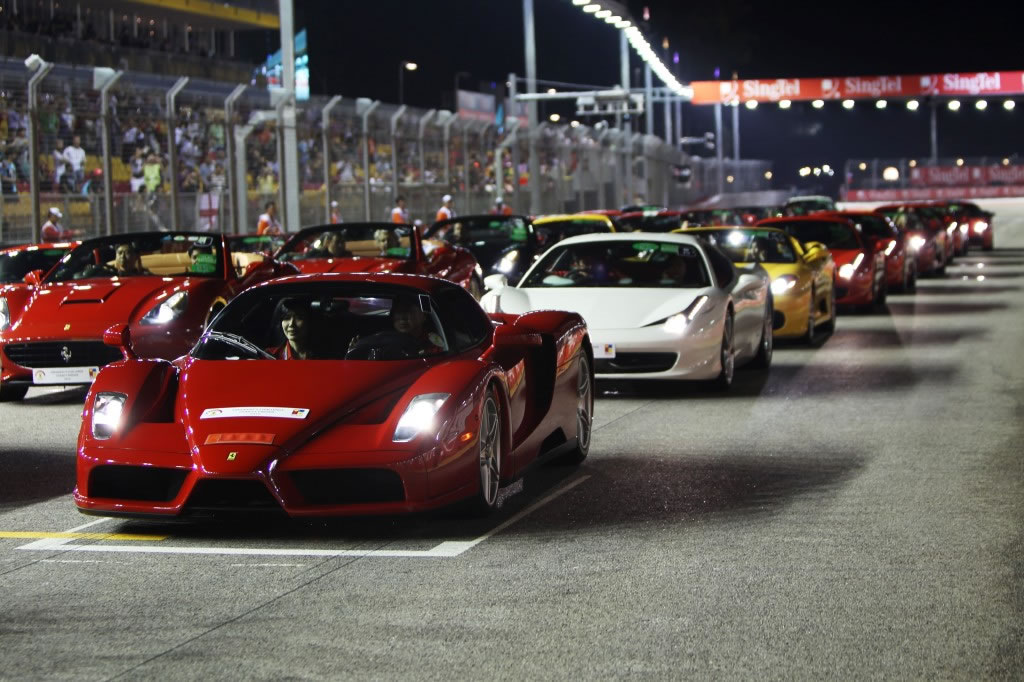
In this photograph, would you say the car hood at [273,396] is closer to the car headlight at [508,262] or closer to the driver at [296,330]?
the driver at [296,330]

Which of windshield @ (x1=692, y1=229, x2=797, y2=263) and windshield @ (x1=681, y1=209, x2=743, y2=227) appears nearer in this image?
windshield @ (x1=692, y1=229, x2=797, y2=263)

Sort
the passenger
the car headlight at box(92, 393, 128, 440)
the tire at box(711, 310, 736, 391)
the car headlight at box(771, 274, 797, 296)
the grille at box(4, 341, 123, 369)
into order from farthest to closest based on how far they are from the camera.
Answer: the car headlight at box(771, 274, 797, 296) < the tire at box(711, 310, 736, 391) < the grille at box(4, 341, 123, 369) < the passenger < the car headlight at box(92, 393, 128, 440)

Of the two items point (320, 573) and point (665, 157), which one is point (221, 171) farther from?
point (665, 157)

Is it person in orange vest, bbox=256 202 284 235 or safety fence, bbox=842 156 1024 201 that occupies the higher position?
safety fence, bbox=842 156 1024 201

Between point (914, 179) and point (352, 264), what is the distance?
6605 centimetres

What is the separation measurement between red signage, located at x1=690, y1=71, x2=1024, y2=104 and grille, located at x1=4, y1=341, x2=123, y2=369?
71049 millimetres

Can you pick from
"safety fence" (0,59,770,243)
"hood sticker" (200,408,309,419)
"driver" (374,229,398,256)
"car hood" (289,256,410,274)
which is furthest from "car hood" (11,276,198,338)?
"safety fence" (0,59,770,243)

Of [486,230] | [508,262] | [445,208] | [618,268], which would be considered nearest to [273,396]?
[618,268]

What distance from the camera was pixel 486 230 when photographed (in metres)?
24.9

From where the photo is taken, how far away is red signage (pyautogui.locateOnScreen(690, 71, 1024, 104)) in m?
82.7

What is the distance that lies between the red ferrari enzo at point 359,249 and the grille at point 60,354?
4.63 m

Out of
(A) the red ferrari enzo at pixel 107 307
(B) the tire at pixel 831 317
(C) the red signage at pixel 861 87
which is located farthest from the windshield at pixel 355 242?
(C) the red signage at pixel 861 87

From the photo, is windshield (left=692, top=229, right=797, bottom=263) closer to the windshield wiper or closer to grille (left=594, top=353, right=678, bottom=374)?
grille (left=594, top=353, right=678, bottom=374)

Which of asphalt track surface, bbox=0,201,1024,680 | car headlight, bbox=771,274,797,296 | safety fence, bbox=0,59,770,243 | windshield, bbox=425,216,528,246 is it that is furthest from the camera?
windshield, bbox=425,216,528,246
